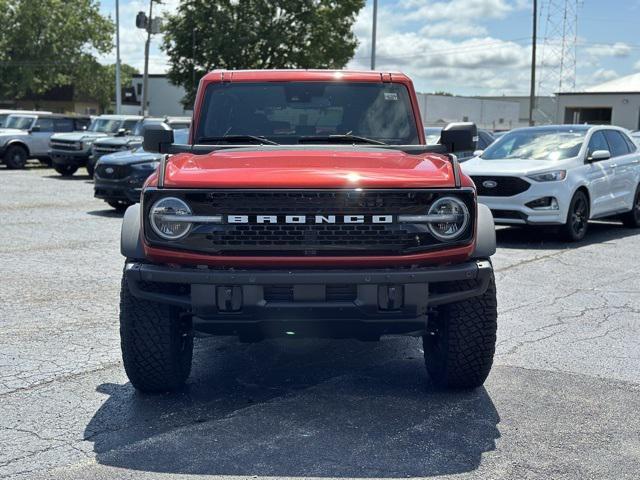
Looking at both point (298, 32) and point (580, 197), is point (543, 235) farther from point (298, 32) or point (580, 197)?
point (298, 32)

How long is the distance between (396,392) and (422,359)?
80cm


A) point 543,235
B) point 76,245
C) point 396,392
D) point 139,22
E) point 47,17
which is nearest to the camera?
point 396,392

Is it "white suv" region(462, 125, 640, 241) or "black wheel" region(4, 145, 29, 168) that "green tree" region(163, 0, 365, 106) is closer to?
"black wheel" region(4, 145, 29, 168)

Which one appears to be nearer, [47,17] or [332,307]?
[332,307]

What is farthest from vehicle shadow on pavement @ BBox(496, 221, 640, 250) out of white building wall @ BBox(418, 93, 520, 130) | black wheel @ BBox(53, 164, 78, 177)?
white building wall @ BBox(418, 93, 520, 130)

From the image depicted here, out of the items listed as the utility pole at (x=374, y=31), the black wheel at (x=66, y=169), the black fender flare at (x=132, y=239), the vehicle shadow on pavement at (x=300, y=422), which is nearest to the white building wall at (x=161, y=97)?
the utility pole at (x=374, y=31)

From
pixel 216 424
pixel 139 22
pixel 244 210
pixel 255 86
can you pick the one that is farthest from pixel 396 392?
pixel 139 22

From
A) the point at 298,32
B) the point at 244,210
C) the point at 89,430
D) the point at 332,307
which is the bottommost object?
the point at 89,430

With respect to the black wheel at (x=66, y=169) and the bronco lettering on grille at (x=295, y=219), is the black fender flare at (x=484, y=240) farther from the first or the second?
the black wheel at (x=66, y=169)

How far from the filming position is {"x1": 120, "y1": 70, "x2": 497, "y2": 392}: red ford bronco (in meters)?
4.22

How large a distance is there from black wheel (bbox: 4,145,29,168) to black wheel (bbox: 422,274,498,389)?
24.5m

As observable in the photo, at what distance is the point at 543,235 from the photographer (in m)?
12.8

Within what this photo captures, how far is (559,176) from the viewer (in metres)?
11.5

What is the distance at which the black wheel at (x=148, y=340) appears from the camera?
15.0ft
